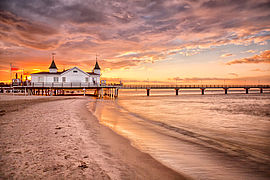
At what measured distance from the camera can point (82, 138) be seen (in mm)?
6676

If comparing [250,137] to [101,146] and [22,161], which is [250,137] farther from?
[22,161]

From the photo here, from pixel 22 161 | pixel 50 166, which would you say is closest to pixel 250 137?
pixel 50 166

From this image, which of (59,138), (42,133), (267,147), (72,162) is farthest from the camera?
(267,147)

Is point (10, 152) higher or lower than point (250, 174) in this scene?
higher

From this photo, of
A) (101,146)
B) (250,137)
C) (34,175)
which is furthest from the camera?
(250,137)

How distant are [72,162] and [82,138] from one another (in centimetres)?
236

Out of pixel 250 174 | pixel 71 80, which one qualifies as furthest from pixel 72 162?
pixel 71 80

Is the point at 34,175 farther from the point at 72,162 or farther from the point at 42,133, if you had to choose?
the point at 42,133

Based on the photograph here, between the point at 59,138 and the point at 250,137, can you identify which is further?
the point at 250,137

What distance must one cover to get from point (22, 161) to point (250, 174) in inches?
271

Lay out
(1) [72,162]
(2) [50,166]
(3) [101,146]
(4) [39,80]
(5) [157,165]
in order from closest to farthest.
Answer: (2) [50,166] → (1) [72,162] → (5) [157,165] → (3) [101,146] → (4) [39,80]

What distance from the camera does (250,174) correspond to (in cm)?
462

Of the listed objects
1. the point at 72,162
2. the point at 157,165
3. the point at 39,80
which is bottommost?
the point at 157,165

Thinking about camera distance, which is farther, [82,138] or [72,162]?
[82,138]
